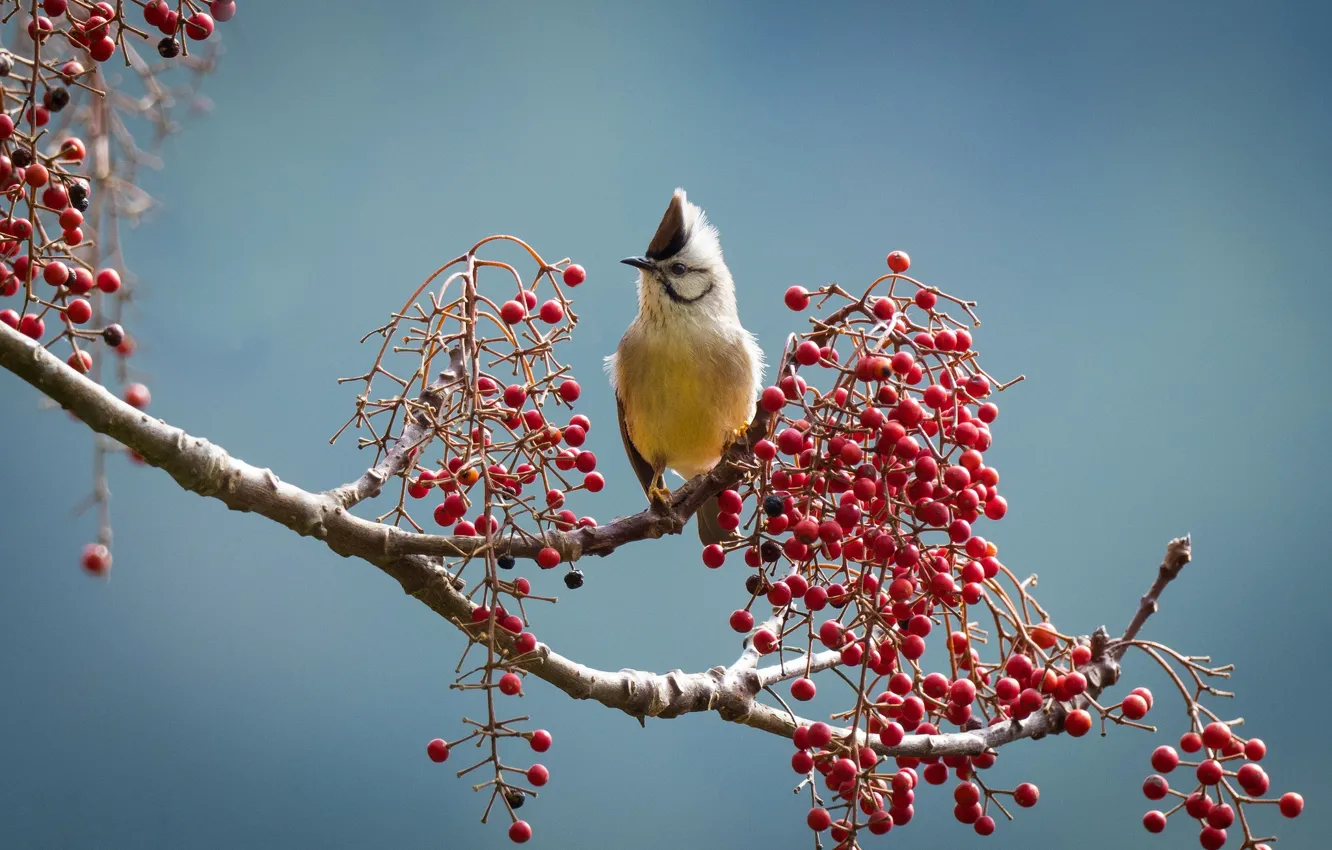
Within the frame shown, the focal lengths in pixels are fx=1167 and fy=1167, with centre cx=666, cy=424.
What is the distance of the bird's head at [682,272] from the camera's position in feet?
7.45

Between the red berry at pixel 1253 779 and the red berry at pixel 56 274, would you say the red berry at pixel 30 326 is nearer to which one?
the red berry at pixel 56 274

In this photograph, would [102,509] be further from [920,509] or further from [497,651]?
[920,509]

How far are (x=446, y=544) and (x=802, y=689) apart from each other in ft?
1.48

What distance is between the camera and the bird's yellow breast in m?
2.20

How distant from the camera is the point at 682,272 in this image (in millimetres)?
2285

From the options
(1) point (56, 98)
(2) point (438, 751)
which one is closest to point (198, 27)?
(1) point (56, 98)

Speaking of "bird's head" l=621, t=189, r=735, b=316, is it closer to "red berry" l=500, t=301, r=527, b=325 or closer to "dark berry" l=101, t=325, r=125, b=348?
"red berry" l=500, t=301, r=527, b=325

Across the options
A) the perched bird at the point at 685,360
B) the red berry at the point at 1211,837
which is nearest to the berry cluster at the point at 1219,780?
the red berry at the point at 1211,837

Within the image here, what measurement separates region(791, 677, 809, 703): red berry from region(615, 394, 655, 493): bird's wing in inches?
39.7

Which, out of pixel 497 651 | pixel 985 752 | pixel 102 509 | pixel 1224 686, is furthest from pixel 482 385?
pixel 1224 686

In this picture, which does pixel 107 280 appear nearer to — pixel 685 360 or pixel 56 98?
pixel 56 98

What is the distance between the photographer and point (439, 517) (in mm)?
1514

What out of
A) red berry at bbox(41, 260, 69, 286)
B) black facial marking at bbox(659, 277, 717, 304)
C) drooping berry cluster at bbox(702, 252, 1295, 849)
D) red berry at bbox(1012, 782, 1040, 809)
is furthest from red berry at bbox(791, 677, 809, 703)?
black facial marking at bbox(659, 277, 717, 304)

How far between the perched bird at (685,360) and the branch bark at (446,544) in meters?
0.58
